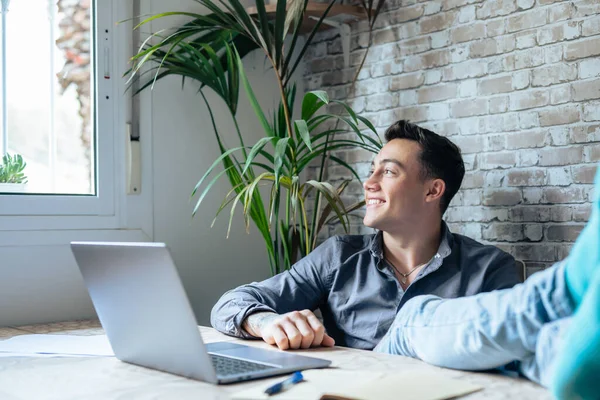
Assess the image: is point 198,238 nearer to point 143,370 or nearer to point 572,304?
point 143,370

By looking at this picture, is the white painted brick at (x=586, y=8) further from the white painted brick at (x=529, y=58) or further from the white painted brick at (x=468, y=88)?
the white painted brick at (x=468, y=88)

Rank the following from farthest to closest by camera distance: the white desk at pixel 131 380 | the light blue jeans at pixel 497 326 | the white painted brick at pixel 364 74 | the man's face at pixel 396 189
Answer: the white painted brick at pixel 364 74 < the man's face at pixel 396 189 < the white desk at pixel 131 380 < the light blue jeans at pixel 497 326

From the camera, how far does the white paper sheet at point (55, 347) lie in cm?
152

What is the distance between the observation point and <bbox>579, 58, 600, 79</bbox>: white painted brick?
7.79ft

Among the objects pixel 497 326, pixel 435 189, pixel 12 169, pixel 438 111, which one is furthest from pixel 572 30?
pixel 12 169

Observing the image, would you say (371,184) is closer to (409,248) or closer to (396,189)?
(396,189)

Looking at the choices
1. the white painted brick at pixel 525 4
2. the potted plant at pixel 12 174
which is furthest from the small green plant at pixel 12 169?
the white painted brick at pixel 525 4

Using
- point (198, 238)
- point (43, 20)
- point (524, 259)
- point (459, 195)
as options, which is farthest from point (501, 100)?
point (43, 20)

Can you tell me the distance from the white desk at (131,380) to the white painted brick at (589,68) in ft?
4.77

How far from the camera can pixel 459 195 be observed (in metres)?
2.79

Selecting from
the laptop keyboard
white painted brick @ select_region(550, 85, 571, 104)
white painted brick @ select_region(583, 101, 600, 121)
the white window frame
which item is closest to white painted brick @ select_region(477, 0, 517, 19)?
white painted brick @ select_region(550, 85, 571, 104)

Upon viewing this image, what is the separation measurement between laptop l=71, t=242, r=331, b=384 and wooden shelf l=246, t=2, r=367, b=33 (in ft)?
6.13

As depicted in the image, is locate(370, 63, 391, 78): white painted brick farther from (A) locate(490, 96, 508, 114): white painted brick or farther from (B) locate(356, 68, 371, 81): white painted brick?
(A) locate(490, 96, 508, 114): white painted brick

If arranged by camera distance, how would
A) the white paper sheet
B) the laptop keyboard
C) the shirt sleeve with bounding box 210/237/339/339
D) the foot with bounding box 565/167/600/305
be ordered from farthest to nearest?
the shirt sleeve with bounding box 210/237/339/339
the white paper sheet
the laptop keyboard
the foot with bounding box 565/167/600/305
